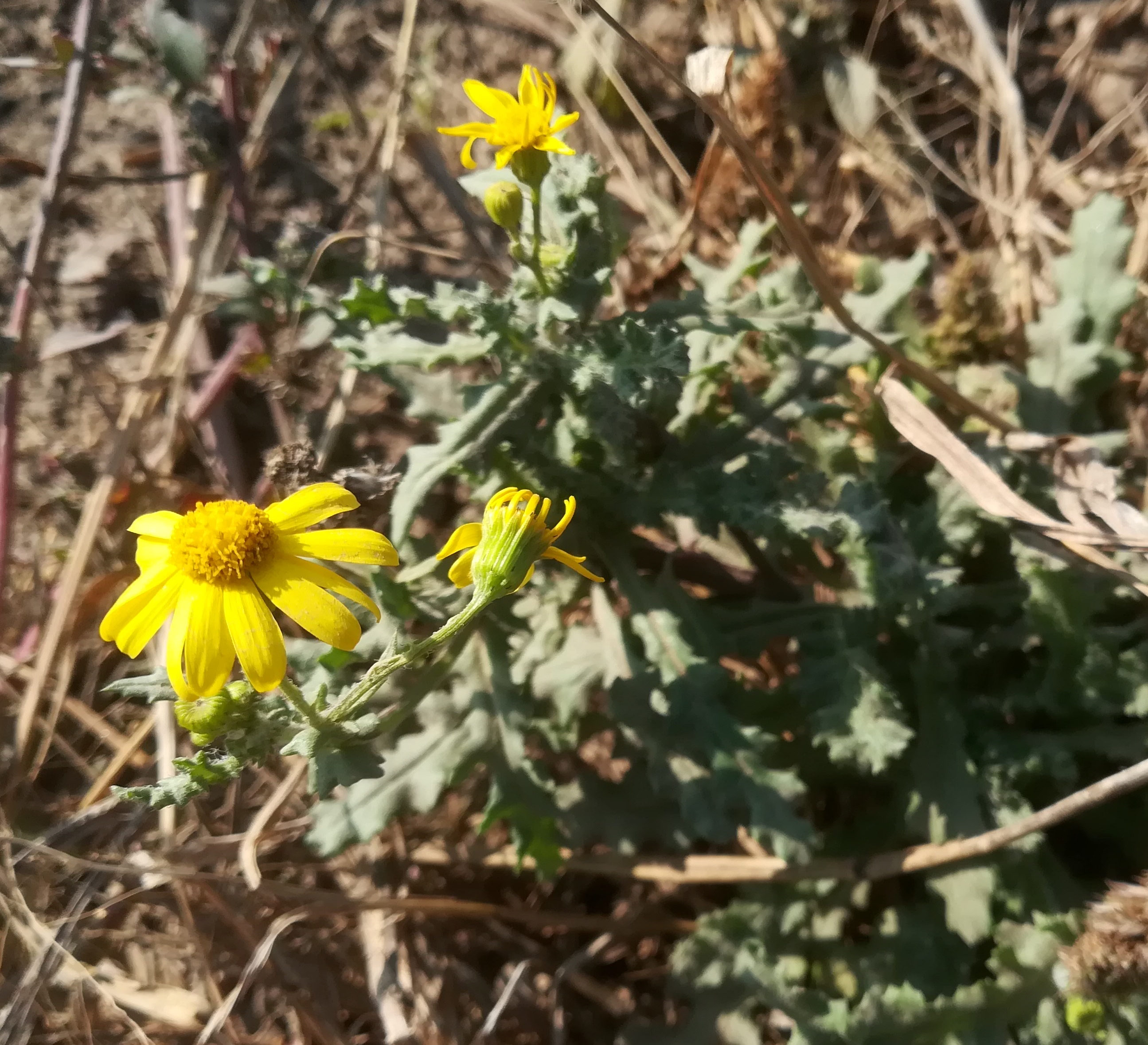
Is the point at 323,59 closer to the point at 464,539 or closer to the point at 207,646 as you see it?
the point at 464,539

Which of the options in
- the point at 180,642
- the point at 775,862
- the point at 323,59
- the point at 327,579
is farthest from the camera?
the point at 323,59

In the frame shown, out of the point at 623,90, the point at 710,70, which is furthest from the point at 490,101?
the point at 623,90

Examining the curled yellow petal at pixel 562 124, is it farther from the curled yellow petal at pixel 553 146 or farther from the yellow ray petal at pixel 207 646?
the yellow ray petal at pixel 207 646

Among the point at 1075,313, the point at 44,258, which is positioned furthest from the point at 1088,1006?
the point at 44,258

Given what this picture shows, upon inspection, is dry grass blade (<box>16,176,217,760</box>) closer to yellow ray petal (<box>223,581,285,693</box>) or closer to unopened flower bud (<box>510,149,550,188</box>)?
yellow ray petal (<box>223,581,285,693</box>)

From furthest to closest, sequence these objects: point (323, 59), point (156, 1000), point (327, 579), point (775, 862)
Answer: point (323, 59) < point (156, 1000) < point (775, 862) < point (327, 579)
